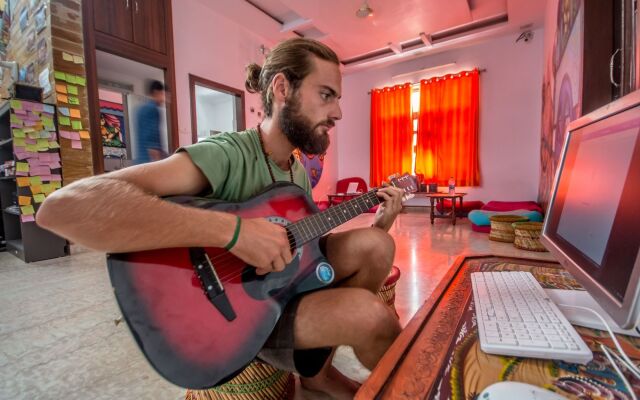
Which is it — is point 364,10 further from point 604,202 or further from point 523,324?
point 523,324

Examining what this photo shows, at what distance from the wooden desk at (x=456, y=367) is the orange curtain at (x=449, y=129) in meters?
5.64

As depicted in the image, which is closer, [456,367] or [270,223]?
[456,367]

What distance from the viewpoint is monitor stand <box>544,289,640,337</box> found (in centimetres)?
49

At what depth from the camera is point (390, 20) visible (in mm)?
4461

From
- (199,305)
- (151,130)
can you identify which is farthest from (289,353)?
(151,130)

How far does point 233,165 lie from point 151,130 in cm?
348

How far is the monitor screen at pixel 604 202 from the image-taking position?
41cm

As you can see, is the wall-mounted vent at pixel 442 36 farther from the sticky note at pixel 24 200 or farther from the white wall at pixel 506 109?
the sticky note at pixel 24 200

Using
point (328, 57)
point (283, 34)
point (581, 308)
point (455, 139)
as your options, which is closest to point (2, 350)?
point (328, 57)

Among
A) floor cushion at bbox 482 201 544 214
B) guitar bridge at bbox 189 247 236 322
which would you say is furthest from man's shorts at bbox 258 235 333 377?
floor cushion at bbox 482 201 544 214

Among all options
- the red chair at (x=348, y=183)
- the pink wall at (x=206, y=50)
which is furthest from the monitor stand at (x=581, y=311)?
the red chair at (x=348, y=183)

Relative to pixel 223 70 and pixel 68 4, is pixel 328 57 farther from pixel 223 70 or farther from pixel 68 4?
pixel 223 70

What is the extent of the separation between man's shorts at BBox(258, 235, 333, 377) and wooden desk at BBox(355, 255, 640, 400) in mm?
302

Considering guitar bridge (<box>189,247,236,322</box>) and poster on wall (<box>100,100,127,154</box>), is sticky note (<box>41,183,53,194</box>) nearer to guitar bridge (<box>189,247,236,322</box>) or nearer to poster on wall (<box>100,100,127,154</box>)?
poster on wall (<box>100,100,127,154</box>)
